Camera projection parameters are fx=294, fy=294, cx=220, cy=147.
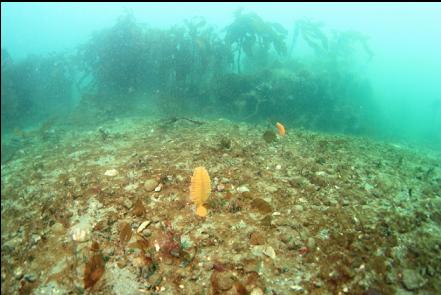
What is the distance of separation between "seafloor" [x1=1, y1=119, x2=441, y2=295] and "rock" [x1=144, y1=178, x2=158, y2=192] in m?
0.02

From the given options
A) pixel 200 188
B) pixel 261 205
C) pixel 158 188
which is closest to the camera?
pixel 200 188

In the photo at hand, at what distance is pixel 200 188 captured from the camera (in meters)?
3.67

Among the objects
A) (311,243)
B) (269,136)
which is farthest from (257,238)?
(269,136)

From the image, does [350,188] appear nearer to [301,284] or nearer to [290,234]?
[290,234]

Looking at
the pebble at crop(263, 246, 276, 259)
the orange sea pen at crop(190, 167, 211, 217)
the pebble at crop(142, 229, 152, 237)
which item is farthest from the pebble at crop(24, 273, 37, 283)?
the pebble at crop(263, 246, 276, 259)

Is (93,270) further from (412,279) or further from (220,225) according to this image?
(412,279)

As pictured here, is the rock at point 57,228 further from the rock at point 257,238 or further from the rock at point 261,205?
the rock at point 261,205

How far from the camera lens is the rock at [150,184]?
14.5ft

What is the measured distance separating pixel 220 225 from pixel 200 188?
0.54 m

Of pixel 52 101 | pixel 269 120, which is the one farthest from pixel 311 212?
pixel 52 101

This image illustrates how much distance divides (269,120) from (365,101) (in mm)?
10049

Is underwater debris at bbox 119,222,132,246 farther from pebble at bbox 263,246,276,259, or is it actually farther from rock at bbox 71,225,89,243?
pebble at bbox 263,246,276,259

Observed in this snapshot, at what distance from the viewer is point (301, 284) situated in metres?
2.94

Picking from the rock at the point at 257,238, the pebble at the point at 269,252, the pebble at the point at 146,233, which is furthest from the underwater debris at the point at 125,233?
the pebble at the point at 269,252
